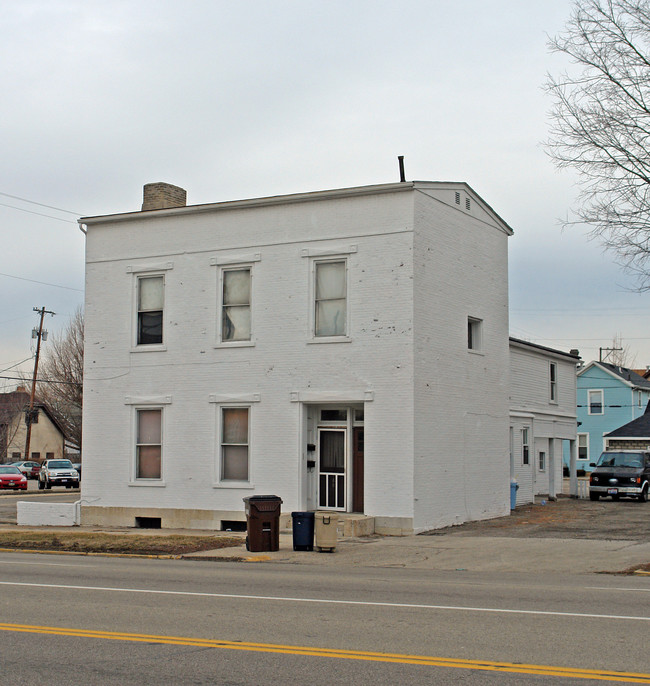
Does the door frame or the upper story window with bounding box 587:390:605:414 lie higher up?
the upper story window with bounding box 587:390:605:414

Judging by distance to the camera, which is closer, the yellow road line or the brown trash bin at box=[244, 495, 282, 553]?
the yellow road line

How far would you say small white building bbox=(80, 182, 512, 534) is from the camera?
22438 mm

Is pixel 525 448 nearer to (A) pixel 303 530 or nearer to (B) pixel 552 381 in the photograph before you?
(B) pixel 552 381

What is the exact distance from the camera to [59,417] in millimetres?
81500

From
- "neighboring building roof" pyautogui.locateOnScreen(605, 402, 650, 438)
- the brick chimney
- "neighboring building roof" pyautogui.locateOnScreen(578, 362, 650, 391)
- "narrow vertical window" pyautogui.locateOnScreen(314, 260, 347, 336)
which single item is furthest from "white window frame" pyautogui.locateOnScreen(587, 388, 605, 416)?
"narrow vertical window" pyautogui.locateOnScreen(314, 260, 347, 336)

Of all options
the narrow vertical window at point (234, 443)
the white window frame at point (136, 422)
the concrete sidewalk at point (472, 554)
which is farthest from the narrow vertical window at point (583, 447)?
the concrete sidewalk at point (472, 554)

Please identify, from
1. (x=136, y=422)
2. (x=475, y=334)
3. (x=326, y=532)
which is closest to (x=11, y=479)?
(x=136, y=422)

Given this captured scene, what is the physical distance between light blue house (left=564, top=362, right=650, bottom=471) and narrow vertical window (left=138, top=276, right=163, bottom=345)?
48212 millimetres

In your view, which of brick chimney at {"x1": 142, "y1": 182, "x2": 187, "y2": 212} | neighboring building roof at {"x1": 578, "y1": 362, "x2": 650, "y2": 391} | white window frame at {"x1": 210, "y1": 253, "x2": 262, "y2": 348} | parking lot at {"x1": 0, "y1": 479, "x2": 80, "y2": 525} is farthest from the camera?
neighboring building roof at {"x1": 578, "y1": 362, "x2": 650, "y2": 391}

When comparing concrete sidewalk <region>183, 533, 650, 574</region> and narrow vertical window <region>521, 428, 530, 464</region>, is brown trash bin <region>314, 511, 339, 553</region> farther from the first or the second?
narrow vertical window <region>521, 428, 530, 464</region>

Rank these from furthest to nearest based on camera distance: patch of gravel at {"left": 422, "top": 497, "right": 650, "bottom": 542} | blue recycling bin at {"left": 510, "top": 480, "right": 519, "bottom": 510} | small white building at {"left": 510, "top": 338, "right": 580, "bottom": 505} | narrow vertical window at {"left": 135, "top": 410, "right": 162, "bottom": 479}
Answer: small white building at {"left": 510, "top": 338, "right": 580, "bottom": 505} < blue recycling bin at {"left": 510, "top": 480, "right": 519, "bottom": 510} < narrow vertical window at {"left": 135, "top": 410, "right": 162, "bottom": 479} < patch of gravel at {"left": 422, "top": 497, "right": 650, "bottom": 542}

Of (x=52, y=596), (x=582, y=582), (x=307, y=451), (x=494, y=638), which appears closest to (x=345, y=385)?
(x=307, y=451)

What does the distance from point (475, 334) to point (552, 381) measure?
1009cm

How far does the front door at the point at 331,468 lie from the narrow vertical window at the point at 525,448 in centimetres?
978
